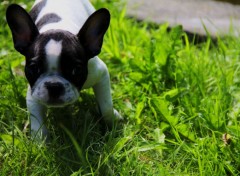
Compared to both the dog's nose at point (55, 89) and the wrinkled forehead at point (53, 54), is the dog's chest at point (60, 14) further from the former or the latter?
the dog's nose at point (55, 89)

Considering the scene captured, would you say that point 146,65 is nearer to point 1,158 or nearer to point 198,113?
point 198,113

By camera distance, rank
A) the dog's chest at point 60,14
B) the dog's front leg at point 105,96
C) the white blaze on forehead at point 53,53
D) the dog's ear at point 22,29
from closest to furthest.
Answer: the white blaze on forehead at point 53,53 → the dog's ear at point 22,29 → the dog's chest at point 60,14 → the dog's front leg at point 105,96

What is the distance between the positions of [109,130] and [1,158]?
2.00 feet

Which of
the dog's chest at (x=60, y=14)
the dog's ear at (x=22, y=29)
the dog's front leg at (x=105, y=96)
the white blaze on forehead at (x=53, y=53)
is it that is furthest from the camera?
the dog's front leg at (x=105, y=96)

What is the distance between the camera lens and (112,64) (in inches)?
135

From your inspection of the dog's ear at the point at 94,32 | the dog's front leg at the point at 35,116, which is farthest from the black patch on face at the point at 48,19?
the dog's front leg at the point at 35,116

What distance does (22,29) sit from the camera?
2.37m

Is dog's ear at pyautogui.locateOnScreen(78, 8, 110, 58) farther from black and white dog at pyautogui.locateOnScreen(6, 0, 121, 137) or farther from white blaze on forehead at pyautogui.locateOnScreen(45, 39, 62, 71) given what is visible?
white blaze on forehead at pyautogui.locateOnScreen(45, 39, 62, 71)

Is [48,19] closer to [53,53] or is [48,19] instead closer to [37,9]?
[37,9]

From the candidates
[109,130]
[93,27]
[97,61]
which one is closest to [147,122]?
[109,130]

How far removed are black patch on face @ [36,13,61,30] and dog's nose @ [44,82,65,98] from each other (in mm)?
450

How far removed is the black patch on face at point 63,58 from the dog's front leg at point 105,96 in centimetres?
28

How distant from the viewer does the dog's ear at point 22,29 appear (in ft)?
7.69

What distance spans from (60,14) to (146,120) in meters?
0.76
